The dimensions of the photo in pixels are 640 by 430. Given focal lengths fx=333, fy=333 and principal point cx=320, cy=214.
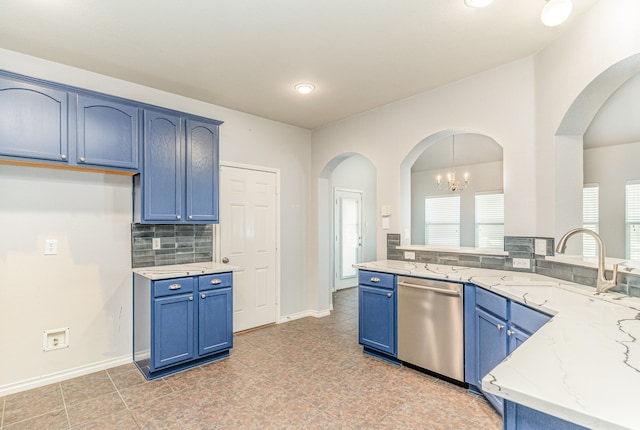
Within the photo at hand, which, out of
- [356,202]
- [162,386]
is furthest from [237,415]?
[356,202]

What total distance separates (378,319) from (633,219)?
163 inches

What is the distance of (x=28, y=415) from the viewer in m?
2.32

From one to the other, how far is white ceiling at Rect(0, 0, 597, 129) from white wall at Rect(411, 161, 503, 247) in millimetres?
3556

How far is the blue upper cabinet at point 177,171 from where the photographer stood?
10.0 feet

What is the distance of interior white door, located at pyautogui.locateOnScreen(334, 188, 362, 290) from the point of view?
6.18 metres

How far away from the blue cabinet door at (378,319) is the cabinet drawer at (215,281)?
1341 mm

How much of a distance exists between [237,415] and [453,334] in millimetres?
1738

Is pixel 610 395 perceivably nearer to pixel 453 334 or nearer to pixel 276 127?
pixel 453 334

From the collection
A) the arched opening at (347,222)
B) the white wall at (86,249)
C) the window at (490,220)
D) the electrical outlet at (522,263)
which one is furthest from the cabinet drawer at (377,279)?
the window at (490,220)

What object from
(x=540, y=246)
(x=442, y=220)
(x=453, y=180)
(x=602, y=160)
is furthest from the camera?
(x=442, y=220)

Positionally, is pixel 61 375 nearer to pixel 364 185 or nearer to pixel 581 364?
pixel 581 364

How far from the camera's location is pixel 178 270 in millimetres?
3098

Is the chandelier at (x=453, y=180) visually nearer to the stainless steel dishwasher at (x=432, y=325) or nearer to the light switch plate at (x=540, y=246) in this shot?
the light switch plate at (x=540, y=246)

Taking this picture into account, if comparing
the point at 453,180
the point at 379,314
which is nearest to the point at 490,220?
the point at 453,180
